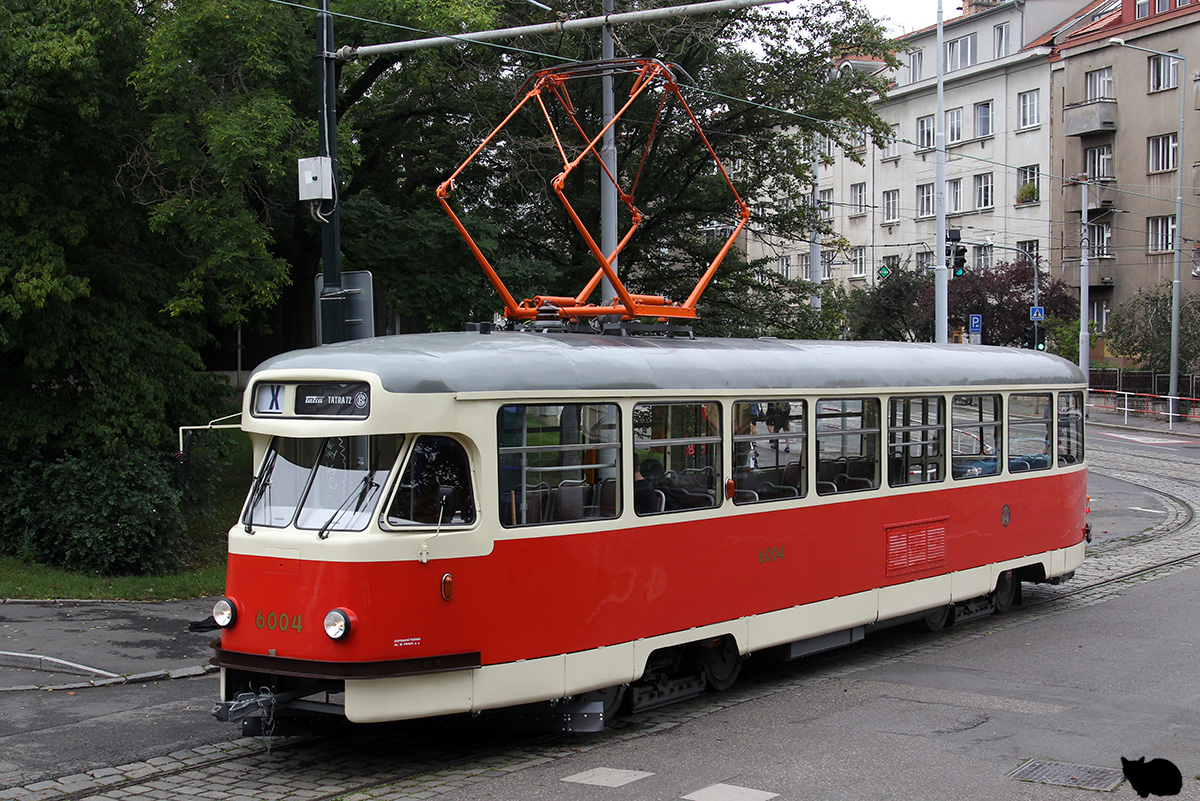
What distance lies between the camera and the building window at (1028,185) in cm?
5344

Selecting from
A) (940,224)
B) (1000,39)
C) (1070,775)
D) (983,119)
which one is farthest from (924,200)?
(1070,775)

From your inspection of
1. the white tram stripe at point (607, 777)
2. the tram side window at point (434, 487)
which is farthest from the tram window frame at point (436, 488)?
the white tram stripe at point (607, 777)

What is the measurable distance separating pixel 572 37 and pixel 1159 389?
107ft

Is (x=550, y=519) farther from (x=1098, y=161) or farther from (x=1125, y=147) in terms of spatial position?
(x=1098, y=161)

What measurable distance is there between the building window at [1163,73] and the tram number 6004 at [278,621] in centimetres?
4834

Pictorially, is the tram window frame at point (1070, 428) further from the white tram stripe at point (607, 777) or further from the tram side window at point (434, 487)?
the tram side window at point (434, 487)

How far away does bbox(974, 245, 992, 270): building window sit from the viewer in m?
55.6

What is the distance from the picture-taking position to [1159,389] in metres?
45.1

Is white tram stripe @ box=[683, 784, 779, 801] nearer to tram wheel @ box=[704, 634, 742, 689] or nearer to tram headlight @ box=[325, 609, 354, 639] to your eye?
tram headlight @ box=[325, 609, 354, 639]

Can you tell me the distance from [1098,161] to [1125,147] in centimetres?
137

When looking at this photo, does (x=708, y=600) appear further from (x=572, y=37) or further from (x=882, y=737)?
(x=572, y=37)

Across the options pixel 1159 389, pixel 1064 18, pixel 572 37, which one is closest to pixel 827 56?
pixel 572 37

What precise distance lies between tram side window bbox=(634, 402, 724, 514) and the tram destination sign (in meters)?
2.11

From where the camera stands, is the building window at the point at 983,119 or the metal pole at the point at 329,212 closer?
the metal pole at the point at 329,212
